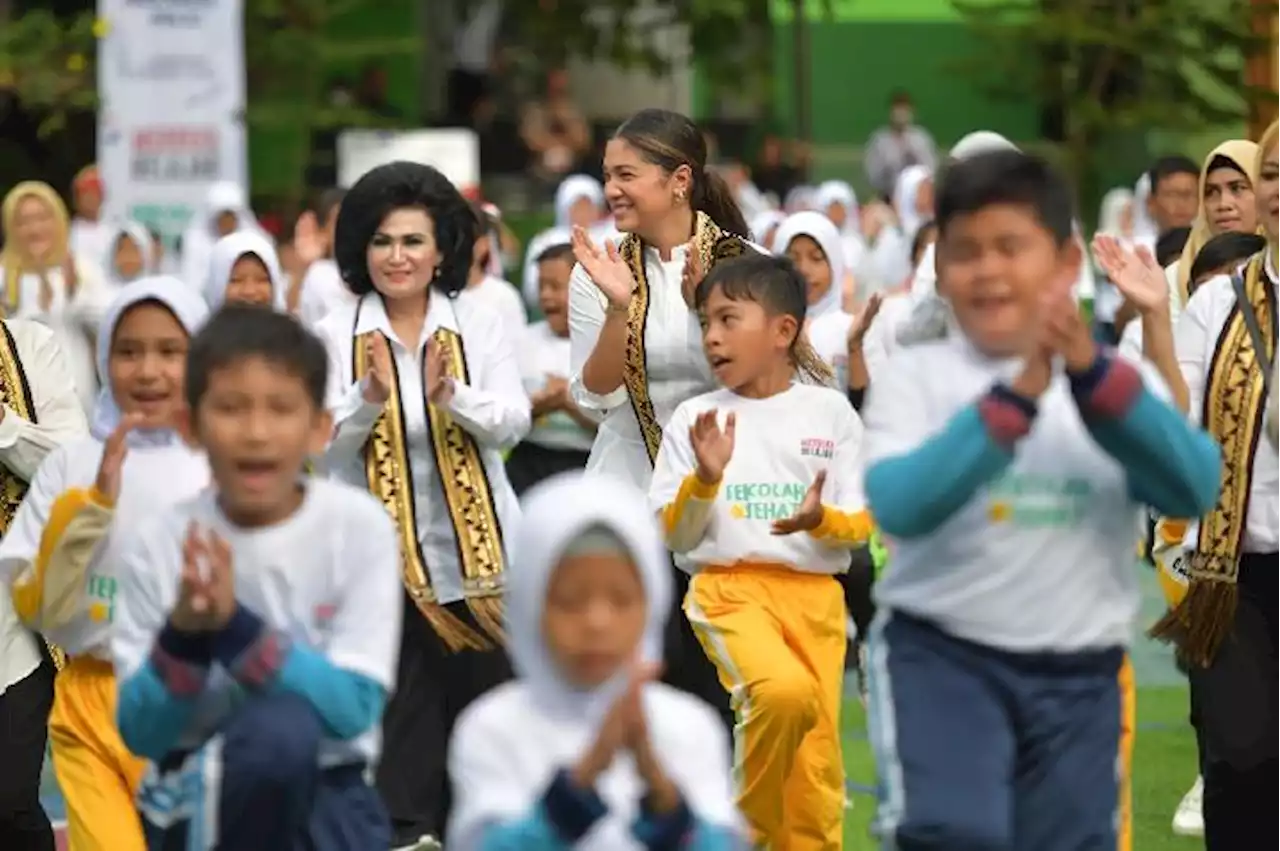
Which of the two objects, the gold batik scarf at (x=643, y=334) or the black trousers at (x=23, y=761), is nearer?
the black trousers at (x=23, y=761)

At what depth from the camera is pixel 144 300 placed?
6926 millimetres

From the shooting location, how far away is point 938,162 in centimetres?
3284

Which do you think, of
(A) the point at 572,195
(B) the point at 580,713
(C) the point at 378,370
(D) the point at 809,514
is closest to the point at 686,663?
(D) the point at 809,514

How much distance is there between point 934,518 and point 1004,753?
0.50 meters

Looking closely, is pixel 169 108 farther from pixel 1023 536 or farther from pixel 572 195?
pixel 1023 536

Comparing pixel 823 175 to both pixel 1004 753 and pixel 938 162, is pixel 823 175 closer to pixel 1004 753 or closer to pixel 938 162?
pixel 938 162

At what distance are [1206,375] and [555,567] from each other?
9.81ft

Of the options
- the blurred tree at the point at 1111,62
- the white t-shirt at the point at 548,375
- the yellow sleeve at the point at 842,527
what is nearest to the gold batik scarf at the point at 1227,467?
the yellow sleeve at the point at 842,527

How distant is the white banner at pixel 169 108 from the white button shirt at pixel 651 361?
12.9 m

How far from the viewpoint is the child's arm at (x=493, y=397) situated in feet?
28.2

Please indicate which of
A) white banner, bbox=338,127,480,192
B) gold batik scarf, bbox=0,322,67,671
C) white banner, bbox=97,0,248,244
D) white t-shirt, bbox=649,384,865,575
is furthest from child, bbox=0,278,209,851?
white banner, bbox=338,127,480,192

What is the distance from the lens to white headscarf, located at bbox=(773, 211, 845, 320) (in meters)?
13.3

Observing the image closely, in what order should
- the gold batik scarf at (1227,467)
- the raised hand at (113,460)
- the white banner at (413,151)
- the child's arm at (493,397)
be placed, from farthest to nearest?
the white banner at (413,151), the child's arm at (493,397), the gold batik scarf at (1227,467), the raised hand at (113,460)

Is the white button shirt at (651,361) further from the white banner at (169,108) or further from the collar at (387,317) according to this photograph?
the white banner at (169,108)
